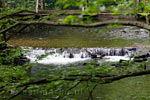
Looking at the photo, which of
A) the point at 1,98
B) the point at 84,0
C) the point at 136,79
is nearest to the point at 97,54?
the point at 136,79

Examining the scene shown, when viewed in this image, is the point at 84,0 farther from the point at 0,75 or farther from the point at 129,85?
the point at 129,85

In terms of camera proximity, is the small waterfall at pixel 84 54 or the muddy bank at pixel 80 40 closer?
the small waterfall at pixel 84 54

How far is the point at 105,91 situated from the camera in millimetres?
6906

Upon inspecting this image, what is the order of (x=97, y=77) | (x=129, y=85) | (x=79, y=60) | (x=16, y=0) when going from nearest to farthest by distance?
1. (x=97, y=77)
2. (x=129, y=85)
3. (x=79, y=60)
4. (x=16, y=0)

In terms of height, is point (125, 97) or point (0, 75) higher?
point (0, 75)

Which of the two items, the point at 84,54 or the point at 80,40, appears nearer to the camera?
the point at 84,54

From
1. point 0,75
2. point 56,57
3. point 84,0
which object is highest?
point 84,0

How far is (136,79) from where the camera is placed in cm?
802

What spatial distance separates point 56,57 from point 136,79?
194 inches

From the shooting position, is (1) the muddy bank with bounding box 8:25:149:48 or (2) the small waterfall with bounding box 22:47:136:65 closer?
(2) the small waterfall with bounding box 22:47:136:65

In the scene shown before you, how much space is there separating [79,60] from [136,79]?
12.7 feet

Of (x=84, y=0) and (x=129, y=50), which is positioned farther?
(x=129, y=50)

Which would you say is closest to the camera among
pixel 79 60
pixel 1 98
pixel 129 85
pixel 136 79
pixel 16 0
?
pixel 1 98

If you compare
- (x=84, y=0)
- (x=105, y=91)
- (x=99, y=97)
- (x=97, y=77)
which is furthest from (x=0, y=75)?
(x=105, y=91)
